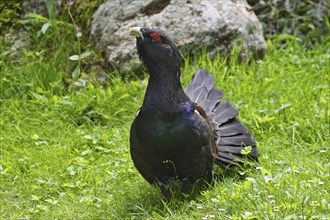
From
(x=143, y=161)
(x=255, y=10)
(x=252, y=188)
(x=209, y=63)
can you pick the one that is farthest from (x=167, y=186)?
(x=255, y=10)

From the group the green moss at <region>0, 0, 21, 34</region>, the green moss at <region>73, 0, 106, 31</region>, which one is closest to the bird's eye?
the green moss at <region>73, 0, 106, 31</region>

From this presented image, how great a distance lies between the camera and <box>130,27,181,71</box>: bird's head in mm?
4277

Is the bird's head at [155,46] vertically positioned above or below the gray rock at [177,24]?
above

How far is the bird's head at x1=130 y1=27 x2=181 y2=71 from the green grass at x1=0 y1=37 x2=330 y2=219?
2.79 ft

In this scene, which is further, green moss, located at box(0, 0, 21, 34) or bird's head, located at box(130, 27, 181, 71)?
green moss, located at box(0, 0, 21, 34)

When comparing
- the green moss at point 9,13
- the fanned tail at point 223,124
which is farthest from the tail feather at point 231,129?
the green moss at point 9,13

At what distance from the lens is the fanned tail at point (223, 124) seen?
15.6 ft

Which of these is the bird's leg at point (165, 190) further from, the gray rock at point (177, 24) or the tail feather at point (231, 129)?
the gray rock at point (177, 24)

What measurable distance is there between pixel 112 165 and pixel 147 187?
485 millimetres

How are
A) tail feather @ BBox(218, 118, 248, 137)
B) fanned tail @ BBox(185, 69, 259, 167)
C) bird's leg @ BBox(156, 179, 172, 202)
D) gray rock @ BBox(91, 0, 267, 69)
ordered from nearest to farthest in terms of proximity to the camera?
bird's leg @ BBox(156, 179, 172, 202), fanned tail @ BBox(185, 69, 259, 167), tail feather @ BBox(218, 118, 248, 137), gray rock @ BBox(91, 0, 267, 69)

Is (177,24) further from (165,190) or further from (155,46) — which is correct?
(165,190)

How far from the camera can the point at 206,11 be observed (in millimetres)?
6316

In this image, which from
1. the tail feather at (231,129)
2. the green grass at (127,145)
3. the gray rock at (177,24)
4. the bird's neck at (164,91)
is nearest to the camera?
→ the green grass at (127,145)

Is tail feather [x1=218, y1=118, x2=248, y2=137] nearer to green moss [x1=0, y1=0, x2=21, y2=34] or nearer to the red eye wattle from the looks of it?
the red eye wattle
